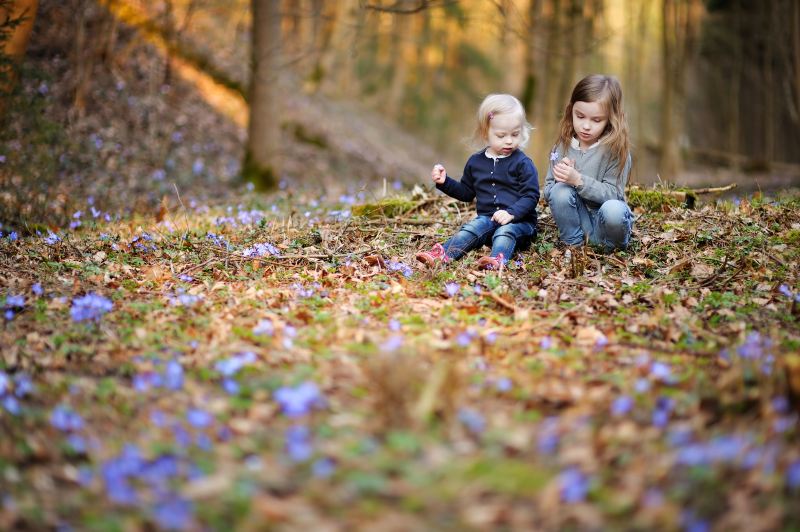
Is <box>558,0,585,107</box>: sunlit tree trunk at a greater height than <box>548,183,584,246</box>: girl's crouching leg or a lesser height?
greater

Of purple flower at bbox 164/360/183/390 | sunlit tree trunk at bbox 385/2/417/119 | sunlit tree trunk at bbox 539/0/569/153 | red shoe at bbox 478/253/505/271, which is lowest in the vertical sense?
purple flower at bbox 164/360/183/390

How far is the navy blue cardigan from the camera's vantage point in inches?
209

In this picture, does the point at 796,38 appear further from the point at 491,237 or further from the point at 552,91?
the point at 491,237

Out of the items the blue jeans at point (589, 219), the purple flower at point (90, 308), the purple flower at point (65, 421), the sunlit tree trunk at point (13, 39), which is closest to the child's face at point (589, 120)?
A: the blue jeans at point (589, 219)

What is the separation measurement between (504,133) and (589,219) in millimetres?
1073

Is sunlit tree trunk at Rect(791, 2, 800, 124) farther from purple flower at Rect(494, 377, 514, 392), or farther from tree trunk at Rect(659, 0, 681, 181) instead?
purple flower at Rect(494, 377, 514, 392)

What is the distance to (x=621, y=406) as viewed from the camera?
100 inches

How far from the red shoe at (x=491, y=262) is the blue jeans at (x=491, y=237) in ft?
0.42

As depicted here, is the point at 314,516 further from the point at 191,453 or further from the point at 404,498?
the point at 191,453

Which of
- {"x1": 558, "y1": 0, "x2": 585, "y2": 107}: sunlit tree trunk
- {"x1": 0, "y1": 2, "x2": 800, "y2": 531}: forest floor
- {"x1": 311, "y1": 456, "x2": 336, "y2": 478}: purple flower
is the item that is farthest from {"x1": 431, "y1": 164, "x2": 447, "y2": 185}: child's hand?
{"x1": 558, "y1": 0, "x2": 585, "y2": 107}: sunlit tree trunk

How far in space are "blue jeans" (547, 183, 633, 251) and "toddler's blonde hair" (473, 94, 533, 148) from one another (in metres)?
0.56

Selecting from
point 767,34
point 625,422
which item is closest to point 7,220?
point 625,422

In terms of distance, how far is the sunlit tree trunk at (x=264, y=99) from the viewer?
10.6 metres

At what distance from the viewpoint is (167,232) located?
20.5 ft
